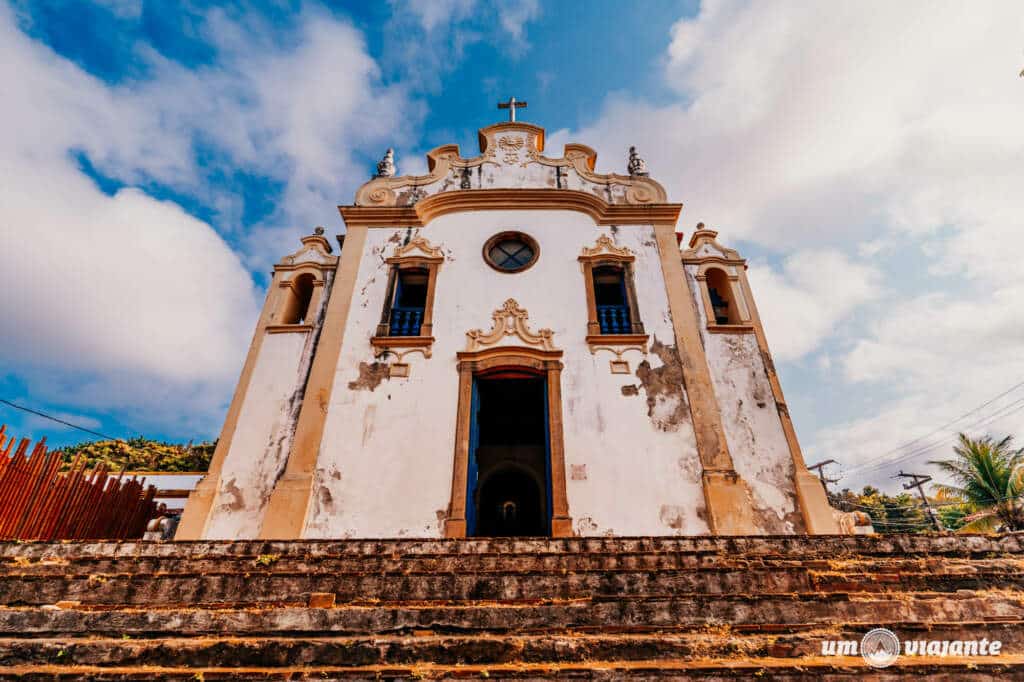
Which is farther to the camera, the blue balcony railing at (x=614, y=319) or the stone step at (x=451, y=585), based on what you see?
the blue balcony railing at (x=614, y=319)

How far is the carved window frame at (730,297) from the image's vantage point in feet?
32.6

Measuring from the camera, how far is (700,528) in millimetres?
7891

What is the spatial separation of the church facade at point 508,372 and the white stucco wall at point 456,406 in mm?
35

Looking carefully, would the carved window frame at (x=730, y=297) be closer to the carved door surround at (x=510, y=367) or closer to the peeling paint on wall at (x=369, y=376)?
the carved door surround at (x=510, y=367)

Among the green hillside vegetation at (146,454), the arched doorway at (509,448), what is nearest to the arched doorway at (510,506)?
the arched doorway at (509,448)

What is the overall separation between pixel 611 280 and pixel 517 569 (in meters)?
8.00

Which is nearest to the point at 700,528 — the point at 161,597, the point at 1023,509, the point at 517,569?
the point at 517,569

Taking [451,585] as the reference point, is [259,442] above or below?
above

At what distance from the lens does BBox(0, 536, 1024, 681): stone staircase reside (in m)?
3.35

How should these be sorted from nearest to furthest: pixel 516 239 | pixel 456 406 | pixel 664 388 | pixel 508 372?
pixel 456 406 → pixel 664 388 → pixel 508 372 → pixel 516 239

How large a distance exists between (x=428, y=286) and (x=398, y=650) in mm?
7776

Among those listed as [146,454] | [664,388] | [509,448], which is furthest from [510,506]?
[146,454]

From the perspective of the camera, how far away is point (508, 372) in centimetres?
956

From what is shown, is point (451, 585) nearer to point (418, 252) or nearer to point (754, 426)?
point (754, 426)
